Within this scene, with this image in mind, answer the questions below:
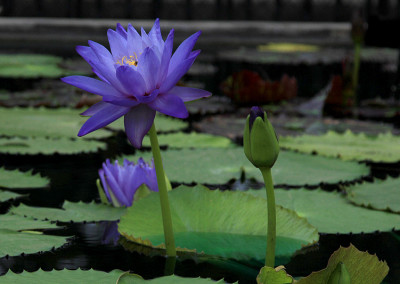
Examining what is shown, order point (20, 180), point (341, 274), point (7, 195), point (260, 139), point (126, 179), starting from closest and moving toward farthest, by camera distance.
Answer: point (341, 274) < point (260, 139) < point (126, 179) < point (7, 195) < point (20, 180)

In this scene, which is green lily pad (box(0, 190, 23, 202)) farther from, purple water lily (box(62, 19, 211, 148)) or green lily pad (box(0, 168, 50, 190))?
purple water lily (box(62, 19, 211, 148))

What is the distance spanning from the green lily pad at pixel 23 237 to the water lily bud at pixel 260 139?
336mm

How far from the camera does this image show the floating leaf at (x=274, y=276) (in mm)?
667

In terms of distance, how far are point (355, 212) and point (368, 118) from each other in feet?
3.66

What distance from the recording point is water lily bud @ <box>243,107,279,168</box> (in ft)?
2.27

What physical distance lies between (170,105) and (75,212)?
42 cm

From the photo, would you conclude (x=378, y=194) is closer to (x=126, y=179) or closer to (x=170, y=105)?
(x=126, y=179)

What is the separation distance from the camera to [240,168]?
1376 mm

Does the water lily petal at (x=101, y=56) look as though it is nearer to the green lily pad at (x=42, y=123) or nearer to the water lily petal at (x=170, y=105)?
the water lily petal at (x=170, y=105)

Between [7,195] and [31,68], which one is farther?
[31,68]

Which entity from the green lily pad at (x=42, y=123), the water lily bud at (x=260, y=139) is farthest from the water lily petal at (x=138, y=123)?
the green lily pad at (x=42, y=123)

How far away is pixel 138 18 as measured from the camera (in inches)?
232

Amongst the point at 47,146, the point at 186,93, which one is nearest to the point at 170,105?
the point at 186,93

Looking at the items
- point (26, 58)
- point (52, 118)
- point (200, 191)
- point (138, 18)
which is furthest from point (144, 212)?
point (138, 18)
